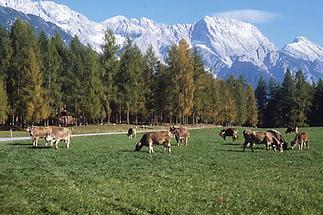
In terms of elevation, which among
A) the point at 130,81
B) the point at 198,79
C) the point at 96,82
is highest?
the point at 198,79

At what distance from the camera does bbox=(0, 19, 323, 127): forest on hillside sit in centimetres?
7788

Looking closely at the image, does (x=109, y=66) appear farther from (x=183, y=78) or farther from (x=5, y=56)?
(x=5, y=56)

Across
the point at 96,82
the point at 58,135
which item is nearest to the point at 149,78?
the point at 96,82

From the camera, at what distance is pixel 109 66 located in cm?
9456

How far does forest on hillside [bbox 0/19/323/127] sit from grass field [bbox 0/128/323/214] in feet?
152

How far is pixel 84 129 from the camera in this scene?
83125mm

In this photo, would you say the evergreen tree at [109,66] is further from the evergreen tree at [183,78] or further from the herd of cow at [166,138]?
the herd of cow at [166,138]

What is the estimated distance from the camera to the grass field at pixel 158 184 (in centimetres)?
1728

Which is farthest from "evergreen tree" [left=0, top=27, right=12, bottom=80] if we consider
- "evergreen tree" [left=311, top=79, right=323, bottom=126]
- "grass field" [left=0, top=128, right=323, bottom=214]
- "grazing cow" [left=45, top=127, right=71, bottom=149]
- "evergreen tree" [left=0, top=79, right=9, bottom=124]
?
"evergreen tree" [left=311, top=79, right=323, bottom=126]

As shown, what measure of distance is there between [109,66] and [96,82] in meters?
6.85

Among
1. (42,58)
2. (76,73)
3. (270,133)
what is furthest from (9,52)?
(270,133)

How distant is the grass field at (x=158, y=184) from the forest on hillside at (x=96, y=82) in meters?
46.3

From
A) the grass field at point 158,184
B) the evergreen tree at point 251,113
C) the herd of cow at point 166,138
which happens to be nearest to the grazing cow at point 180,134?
the herd of cow at point 166,138

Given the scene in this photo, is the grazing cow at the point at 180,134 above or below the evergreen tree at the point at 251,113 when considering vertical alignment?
below
